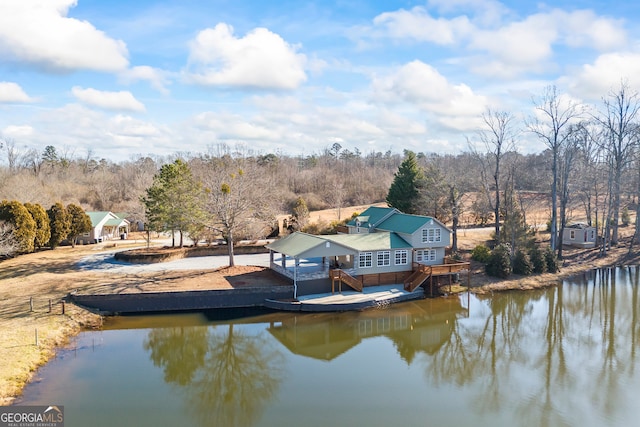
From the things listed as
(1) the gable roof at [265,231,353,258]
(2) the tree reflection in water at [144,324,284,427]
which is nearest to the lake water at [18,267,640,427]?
(2) the tree reflection in water at [144,324,284,427]

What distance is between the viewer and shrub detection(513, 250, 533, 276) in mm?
30688

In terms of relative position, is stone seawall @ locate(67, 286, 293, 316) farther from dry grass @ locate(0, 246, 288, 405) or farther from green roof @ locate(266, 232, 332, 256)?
green roof @ locate(266, 232, 332, 256)

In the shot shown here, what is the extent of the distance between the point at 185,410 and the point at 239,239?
24.5m

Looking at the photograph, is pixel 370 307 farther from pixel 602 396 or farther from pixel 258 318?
pixel 602 396

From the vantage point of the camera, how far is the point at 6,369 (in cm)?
1542

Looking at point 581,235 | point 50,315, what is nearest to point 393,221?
point 50,315

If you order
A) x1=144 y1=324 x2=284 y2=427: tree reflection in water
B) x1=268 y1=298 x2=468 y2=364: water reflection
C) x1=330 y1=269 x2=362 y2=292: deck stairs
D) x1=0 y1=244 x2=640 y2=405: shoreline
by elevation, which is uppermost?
x1=330 y1=269 x2=362 y2=292: deck stairs

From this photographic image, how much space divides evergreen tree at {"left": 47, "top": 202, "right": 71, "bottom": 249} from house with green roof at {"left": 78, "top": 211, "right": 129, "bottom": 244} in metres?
3.83

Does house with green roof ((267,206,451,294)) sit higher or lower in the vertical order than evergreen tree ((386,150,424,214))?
lower

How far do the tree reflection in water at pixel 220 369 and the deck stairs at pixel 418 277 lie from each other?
10.4 meters

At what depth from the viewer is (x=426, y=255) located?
28250mm

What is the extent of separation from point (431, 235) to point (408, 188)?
12.7 metres

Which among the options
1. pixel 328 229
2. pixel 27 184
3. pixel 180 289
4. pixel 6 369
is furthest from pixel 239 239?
pixel 27 184

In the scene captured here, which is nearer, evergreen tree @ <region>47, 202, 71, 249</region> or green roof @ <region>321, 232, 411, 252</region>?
green roof @ <region>321, 232, 411, 252</region>
